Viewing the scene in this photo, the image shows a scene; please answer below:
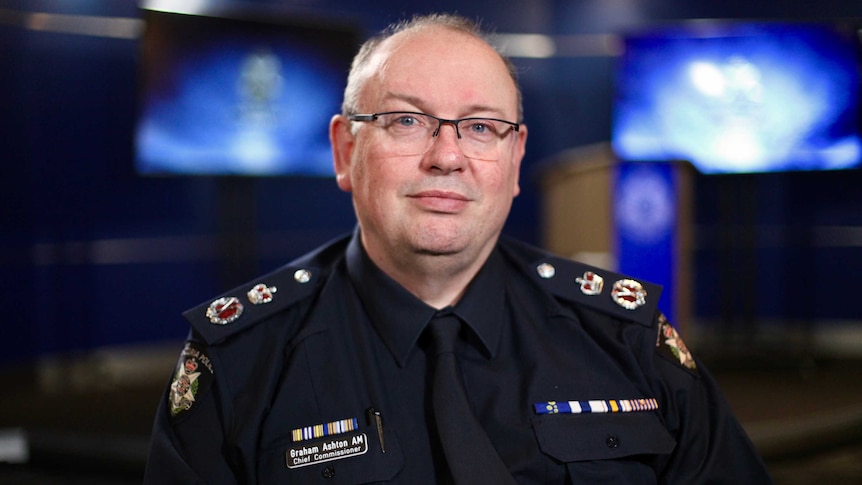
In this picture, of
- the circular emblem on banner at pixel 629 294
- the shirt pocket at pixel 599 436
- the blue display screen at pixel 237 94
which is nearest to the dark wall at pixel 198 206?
the blue display screen at pixel 237 94

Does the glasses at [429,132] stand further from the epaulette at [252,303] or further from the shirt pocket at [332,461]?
the shirt pocket at [332,461]

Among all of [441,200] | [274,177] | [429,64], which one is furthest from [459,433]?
[274,177]

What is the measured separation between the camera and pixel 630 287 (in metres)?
1.49

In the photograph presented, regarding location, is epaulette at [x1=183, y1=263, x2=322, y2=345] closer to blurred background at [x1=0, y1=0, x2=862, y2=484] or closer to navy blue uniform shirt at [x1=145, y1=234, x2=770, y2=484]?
navy blue uniform shirt at [x1=145, y1=234, x2=770, y2=484]

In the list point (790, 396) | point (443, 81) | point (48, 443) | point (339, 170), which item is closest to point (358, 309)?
point (339, 170)

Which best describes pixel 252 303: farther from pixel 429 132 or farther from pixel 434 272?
pixel 429 132

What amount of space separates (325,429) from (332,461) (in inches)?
2.0

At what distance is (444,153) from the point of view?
4.25 ft

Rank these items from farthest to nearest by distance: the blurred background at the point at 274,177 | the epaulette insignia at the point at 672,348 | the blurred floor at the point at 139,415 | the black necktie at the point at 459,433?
the blurred background at the point at 274,177 → the blurred floor at the point at 139,415 → the epaulette insignia at the point at 672,348 → the black necktie at the point at 459,433

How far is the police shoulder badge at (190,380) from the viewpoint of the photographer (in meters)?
1.28

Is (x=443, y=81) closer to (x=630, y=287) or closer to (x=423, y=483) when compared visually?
(x=630, y=287)

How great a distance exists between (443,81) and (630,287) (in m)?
0.51

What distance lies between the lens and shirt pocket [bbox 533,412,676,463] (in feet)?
4.17

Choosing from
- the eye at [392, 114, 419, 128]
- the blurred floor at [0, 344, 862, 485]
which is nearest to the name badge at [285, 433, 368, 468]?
the eye at [392, 114, 419, 128]
